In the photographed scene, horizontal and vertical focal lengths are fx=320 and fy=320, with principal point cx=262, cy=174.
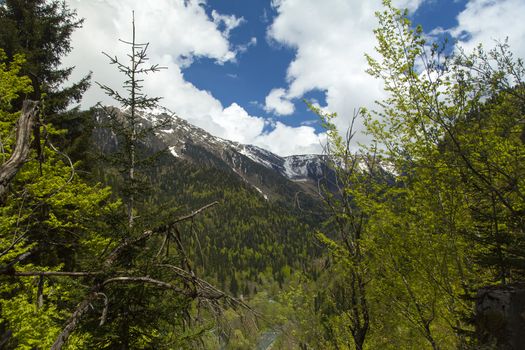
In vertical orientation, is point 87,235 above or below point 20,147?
below

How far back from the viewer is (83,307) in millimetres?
2641

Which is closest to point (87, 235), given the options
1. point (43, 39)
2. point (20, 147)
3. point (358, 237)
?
point (20, 147)

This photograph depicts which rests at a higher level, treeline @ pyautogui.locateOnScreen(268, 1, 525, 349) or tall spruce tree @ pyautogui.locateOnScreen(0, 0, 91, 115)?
tall spruce tree @ pyautogui.locateOnScreen(0, 0, 91, 115)

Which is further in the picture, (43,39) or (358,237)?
(43,39)

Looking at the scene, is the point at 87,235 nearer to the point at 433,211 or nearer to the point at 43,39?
the point at 433,211

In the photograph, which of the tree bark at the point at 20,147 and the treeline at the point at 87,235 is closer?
the tree bark at the point at 20,147

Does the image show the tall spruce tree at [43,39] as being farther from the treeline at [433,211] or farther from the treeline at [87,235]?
the treeline at [433,211]

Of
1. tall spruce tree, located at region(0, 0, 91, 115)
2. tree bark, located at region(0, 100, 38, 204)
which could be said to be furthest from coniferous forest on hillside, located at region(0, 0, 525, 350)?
tall spruce tree, located at region(0, 0, 91, 115)

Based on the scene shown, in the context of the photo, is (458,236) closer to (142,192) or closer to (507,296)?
(507,296)

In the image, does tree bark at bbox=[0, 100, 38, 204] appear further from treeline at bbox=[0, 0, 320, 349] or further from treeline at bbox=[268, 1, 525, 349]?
treeline at bbox=[268, 1, 525, 349]

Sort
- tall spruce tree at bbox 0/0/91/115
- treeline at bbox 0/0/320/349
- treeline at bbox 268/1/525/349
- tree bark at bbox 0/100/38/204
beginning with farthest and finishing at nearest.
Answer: tall spruce tree at bbox 0/0/91/115 → treeline at bbox 268/1/525/349 → treeline at bbox 0/0/320/349 → tree bark at bbox 0/100/38/204

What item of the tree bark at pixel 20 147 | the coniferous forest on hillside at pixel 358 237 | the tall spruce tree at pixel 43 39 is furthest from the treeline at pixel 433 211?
the tall spruce tree at pixel 43 39

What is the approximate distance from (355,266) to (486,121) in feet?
15.6

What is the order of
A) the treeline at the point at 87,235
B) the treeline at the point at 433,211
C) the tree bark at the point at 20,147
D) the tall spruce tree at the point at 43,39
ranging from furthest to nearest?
the tall spruce tree at the point at 43,39 < the treeline at the point at 433,211 < the treeline at the point at 87,235 < the tree bark at the point at 20,147
